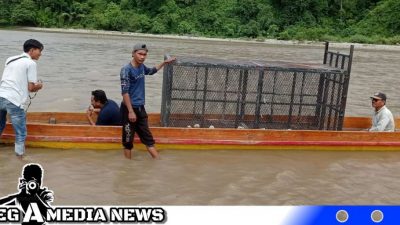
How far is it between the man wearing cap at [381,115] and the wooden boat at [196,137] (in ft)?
0.69

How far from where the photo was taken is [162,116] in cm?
818

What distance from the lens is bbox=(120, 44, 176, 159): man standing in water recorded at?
6.52 metres

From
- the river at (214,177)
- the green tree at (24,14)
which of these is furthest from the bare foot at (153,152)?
the green tree at (24,14)

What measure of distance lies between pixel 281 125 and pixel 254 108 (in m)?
0.75

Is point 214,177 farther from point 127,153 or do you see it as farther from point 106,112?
point 106,112

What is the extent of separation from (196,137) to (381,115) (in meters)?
3.51

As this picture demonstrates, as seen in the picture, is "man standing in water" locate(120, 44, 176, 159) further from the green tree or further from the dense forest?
the green tree

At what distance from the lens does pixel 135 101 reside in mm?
6758

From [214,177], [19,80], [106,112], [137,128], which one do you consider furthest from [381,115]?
[19,80]

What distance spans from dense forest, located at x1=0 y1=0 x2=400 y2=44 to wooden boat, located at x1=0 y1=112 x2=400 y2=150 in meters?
43.2

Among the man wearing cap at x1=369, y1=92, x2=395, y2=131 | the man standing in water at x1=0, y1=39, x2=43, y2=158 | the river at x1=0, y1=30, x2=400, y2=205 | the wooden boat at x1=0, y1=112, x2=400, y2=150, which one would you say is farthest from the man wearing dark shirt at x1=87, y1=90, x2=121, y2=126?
the man wearing cap at x1=369, y1=92, x2=395, y2=131

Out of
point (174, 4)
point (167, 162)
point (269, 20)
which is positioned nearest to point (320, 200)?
point (167, 162)

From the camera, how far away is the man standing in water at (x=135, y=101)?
6.52 metres

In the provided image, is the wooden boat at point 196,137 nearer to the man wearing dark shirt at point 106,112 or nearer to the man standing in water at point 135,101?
the man wearing dark shirt at point 106,112
